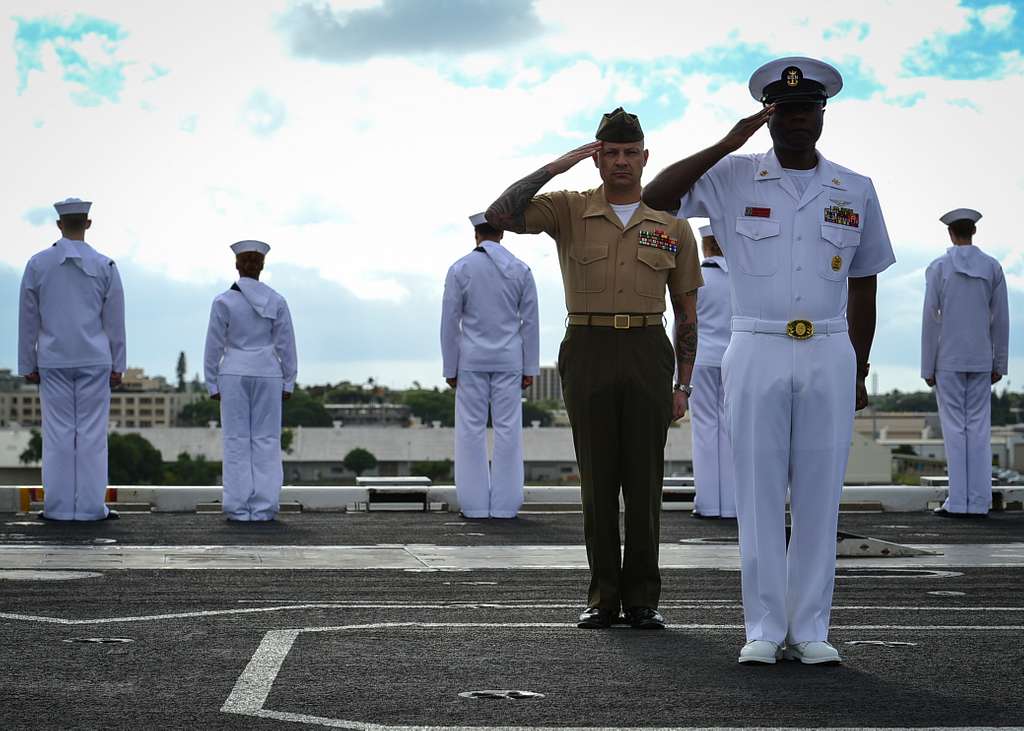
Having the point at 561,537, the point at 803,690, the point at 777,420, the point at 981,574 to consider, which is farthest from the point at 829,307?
the point at 561,537

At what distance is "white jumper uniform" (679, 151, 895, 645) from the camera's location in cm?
596

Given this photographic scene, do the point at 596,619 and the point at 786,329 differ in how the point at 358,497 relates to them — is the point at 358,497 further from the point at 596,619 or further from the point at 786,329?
the point at 786,329

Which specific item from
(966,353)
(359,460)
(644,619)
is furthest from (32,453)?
(644,619)

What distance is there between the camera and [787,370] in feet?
19.5

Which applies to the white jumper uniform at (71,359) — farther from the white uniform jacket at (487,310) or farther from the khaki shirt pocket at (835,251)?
the khaki shirt pocket at (835,251)

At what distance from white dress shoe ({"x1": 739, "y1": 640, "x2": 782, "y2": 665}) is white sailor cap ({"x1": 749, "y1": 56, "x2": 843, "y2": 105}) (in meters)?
1.96

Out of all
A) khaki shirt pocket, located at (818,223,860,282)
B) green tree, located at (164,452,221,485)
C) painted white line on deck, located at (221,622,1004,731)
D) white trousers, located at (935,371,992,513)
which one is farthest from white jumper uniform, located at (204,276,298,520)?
green tree, located at (164,452,221,485)

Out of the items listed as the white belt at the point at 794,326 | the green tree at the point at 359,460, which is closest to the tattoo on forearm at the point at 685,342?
the white belt at the point at 794,326

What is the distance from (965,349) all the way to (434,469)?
384 ft

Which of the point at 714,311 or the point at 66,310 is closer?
the point at 66,310

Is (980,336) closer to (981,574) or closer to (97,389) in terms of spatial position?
(981,574)

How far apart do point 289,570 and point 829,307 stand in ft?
13.4

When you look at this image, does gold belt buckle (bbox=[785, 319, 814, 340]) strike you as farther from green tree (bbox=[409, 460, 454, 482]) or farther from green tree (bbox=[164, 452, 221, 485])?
green tree (bbox=[409, 460, 454, 482])

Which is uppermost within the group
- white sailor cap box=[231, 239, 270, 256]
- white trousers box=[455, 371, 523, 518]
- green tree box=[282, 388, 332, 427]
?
green tree box=[282, 388, 332, 427]
